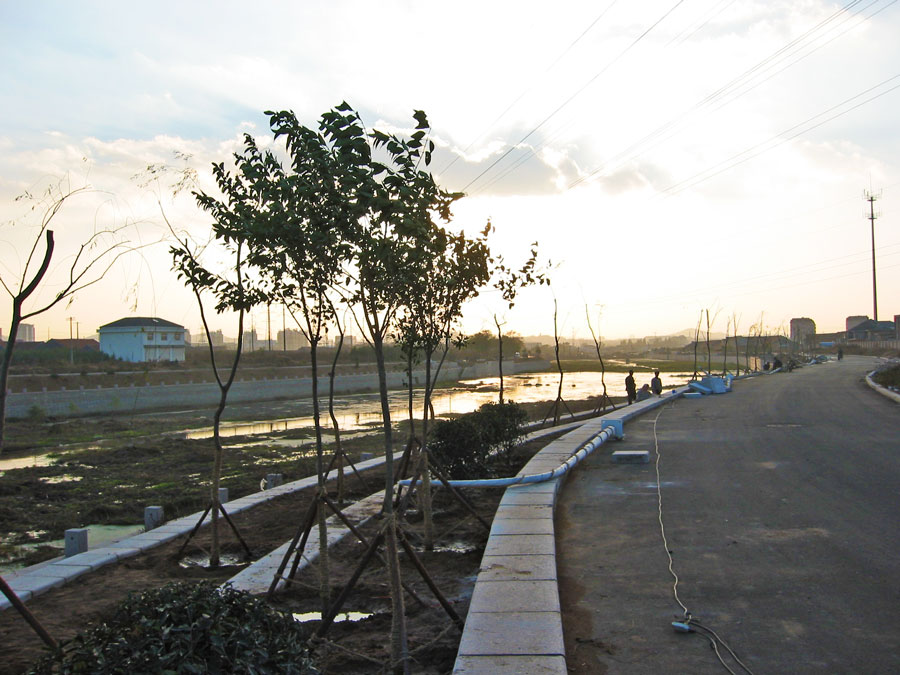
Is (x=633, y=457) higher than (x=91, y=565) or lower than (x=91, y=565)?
higher

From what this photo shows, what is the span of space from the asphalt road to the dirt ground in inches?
41.0

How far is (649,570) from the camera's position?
6574mm

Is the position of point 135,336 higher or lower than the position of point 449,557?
higher

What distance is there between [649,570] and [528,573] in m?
1.33

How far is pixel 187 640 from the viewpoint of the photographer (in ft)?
9.32

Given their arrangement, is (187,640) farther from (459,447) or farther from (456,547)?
(459,447)

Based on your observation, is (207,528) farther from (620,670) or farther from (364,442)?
(364,442)

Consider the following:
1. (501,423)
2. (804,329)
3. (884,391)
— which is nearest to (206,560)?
(501,423)

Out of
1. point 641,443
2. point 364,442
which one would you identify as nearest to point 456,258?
point 641,443

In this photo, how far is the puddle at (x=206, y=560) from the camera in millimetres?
7645

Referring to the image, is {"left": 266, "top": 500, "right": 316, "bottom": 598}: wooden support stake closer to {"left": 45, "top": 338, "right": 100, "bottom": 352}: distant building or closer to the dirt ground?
the dirt ground

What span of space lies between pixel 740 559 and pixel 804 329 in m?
176

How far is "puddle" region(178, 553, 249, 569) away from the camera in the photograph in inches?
301

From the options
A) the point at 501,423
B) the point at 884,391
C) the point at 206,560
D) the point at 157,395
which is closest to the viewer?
the point at 206,560
